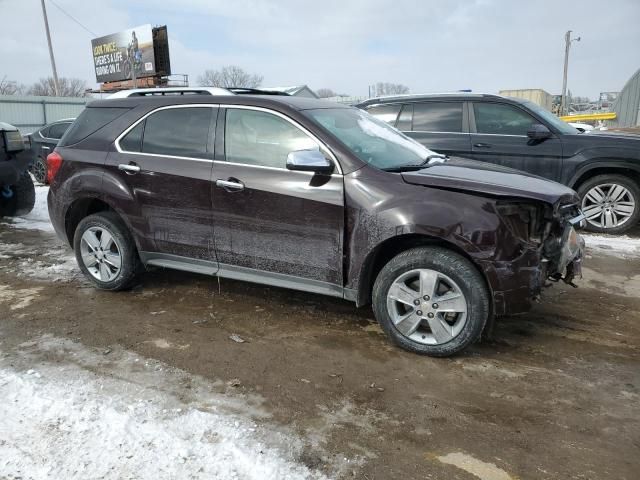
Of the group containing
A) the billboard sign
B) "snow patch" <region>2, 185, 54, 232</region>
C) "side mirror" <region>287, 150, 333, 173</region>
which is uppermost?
the billboard sign

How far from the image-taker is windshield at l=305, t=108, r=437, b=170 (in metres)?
3.68

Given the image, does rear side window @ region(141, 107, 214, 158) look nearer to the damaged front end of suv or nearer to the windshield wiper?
the windshield wiper

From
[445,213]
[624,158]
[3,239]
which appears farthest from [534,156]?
[3,239]

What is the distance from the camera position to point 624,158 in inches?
254

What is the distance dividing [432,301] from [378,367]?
0.56 m

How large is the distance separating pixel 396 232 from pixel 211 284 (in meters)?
2.32

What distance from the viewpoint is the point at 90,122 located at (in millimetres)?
4582

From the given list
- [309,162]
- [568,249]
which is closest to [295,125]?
[309,162]

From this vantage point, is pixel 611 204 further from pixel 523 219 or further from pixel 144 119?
pixel 144 119

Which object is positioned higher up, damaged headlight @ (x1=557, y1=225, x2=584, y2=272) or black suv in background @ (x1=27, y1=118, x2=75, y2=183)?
black suv in background @ (x1=27, y1=118, x2=75, y2=183)

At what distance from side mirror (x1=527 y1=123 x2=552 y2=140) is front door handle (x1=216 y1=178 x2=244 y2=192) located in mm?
4600

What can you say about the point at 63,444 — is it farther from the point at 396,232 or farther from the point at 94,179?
the point at 94,179

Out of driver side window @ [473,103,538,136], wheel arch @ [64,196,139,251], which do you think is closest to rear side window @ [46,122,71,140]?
wheel arch @ [64,196,139,251]

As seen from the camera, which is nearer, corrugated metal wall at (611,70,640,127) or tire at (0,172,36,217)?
tire at (0,172,36,217)
